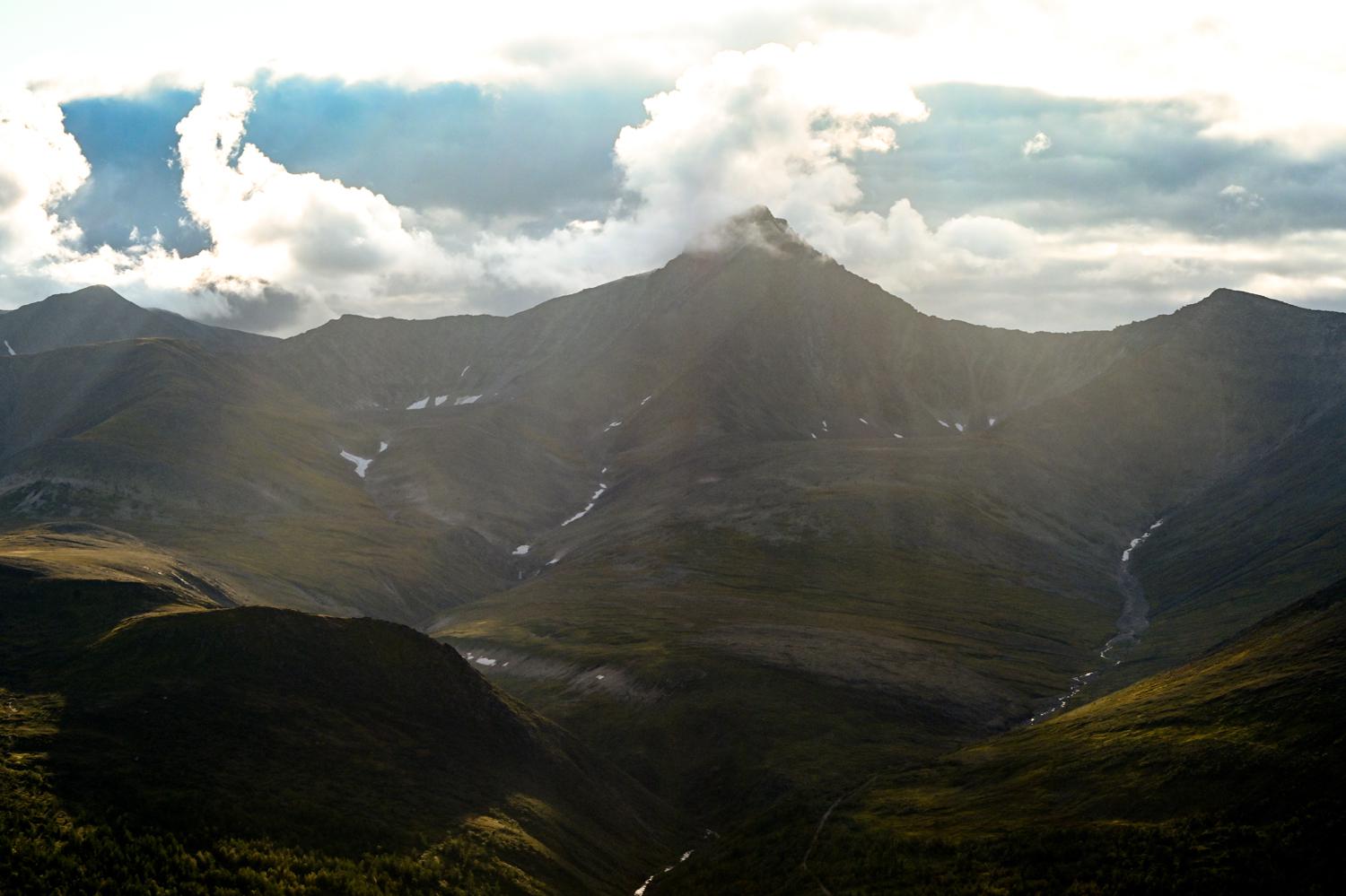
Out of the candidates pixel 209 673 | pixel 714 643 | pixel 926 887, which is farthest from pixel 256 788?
pixel 714 643

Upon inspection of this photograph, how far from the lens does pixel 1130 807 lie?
257ft

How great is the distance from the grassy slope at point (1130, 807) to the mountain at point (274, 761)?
1686cm

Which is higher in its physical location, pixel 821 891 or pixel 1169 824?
pixel 1169 824

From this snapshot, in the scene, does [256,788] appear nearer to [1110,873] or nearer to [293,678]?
[293,678]

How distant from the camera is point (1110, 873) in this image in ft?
218

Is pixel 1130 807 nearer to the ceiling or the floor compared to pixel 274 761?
nearer to the floor

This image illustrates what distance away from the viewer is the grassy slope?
6450cm

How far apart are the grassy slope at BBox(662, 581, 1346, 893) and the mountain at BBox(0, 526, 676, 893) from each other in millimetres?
16861

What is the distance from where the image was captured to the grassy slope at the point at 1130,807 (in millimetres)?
64500

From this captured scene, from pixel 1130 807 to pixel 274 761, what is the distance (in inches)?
2576

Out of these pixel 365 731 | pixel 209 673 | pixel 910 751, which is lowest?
pixel 910 751

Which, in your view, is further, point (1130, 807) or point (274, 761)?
point (274, 761)

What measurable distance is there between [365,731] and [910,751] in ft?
246

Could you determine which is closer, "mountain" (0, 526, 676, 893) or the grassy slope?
the grassy slope
